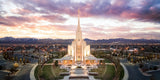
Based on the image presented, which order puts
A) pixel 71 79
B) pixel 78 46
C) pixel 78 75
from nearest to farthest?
pixel 71 79
pixel 78 75
pixel 78 46

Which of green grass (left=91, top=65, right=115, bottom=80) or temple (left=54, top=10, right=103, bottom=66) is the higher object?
temple (left=54, top=10, right=103, bottom=66)

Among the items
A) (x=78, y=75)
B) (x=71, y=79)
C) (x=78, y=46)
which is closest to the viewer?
(x=71, y=79)

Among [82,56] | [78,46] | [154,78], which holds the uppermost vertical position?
[78,46]

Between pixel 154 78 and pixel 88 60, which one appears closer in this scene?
pixel 154 78

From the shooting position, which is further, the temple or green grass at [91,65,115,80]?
the temple

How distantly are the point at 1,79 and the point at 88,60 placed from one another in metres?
23.4

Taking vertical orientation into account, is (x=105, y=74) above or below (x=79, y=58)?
below

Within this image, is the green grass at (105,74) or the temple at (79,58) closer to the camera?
the green grass at (105,74)

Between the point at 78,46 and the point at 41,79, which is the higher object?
the point at 78,46

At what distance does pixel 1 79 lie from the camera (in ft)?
87.2

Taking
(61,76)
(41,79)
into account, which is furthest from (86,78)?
(41,79)

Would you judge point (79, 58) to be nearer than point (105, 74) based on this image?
No

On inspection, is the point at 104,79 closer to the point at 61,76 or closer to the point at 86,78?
the point at 86,78

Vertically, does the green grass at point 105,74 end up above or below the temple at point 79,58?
below
